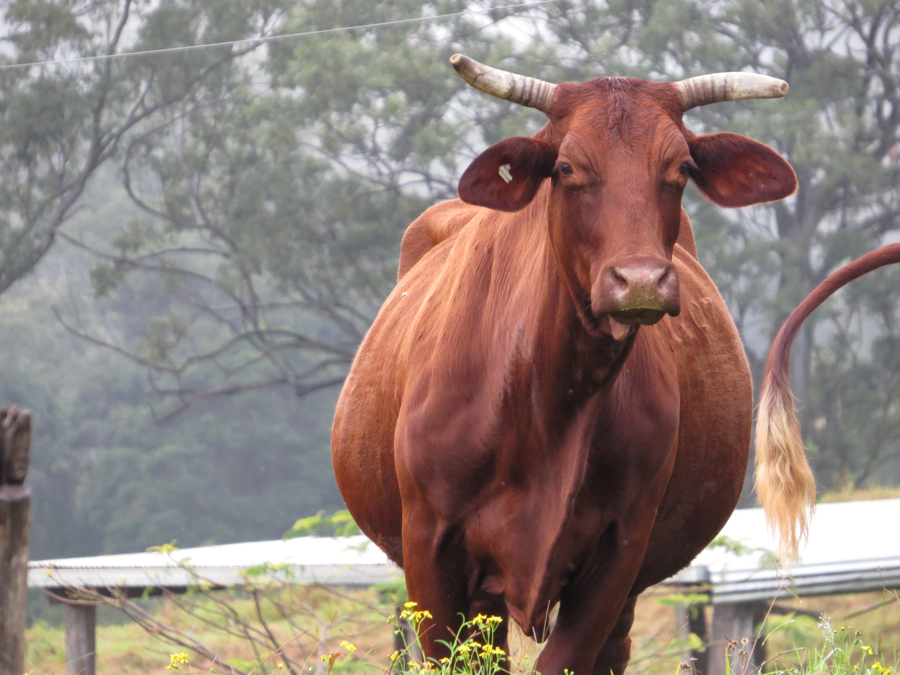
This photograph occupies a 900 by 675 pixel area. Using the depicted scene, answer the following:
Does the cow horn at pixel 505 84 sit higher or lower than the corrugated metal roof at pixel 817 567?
higher

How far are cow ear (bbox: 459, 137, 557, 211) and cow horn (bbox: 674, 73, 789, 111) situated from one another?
34cm

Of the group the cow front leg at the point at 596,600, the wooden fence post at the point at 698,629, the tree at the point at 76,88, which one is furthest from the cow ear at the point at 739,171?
the tree at the point at 76,88

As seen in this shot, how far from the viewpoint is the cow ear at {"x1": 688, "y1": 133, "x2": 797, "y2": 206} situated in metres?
2.50

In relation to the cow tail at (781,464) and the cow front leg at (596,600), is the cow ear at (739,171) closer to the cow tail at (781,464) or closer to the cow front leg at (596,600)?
the cow front leg at (596,600)

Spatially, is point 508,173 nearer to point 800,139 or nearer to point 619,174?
point 619,174

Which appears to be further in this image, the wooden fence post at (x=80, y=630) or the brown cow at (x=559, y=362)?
the wooden fence post at (x=80, y=630)

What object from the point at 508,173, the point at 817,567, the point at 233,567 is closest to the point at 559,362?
the point at 508,173

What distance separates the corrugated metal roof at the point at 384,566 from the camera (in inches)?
210

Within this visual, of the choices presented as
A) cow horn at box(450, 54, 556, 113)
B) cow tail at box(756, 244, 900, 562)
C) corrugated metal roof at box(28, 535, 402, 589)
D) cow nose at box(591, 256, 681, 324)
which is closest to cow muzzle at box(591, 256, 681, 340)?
cow nose at box(591, 256, 681, 324)

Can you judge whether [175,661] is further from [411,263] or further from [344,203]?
[344,203]

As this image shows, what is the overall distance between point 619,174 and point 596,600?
1133mm

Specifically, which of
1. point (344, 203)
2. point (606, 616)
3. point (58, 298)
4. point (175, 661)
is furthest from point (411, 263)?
point (58, 298)

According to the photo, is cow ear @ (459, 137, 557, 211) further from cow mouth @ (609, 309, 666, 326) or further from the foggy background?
the foggy background

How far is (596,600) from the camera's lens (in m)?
2.73
